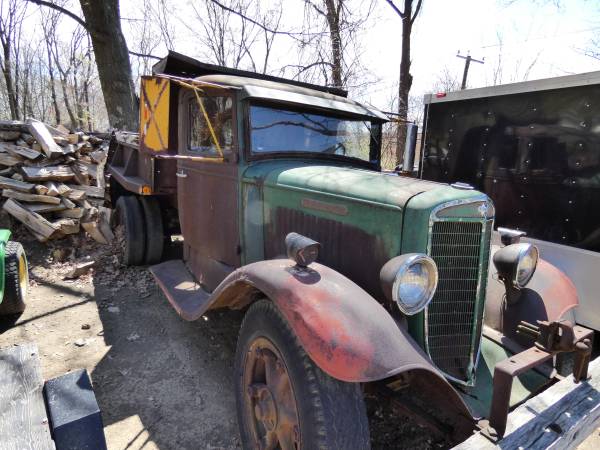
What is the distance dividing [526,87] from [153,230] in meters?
4.80

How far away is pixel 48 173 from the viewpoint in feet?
20.3

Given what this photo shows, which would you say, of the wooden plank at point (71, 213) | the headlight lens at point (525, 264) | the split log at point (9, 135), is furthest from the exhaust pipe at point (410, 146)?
the split log at point (9, 135)

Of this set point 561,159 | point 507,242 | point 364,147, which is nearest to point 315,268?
point 507,242

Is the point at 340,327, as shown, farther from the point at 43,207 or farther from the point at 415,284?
the point at 43,207

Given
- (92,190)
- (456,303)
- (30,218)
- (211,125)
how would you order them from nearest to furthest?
(456,303), (211,125), (30,218), (92,190)

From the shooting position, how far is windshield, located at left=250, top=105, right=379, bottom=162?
126 inches

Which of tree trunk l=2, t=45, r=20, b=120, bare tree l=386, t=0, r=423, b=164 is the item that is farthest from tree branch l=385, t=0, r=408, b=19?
tree trunk l=2, t=45, r=20, b=120

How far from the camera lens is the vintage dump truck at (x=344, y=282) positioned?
1.80 metres

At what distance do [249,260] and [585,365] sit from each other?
2.29 metres

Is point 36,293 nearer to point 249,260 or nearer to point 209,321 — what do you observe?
point 209,321

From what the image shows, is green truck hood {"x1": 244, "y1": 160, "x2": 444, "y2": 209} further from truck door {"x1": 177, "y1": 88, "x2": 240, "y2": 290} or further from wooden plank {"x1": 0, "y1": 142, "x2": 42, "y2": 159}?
wooden plank {"x1": 0, "y1": 142, "x2": 42, "y2": 159}

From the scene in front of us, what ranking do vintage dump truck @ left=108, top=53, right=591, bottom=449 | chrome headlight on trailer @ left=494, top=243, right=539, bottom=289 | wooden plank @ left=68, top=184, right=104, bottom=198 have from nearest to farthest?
vintage dump truck @ left=108, top=53, right=591, bottom=449 → chrome headlight on trailer @ left=494, top=243, right=539, bottom=289 → wooden plank @ left=68, top=184, right=104, bottom=198

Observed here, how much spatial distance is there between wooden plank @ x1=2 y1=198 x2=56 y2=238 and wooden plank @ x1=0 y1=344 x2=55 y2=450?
12.6 ft

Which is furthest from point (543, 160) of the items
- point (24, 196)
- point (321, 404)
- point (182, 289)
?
point (24, 196)
